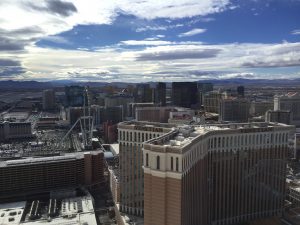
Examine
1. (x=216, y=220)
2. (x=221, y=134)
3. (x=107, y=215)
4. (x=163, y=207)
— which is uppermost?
(x=221, y=134)

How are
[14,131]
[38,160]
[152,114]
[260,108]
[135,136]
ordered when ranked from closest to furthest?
[135,136] < [38,160] < [152,114] < [14,131] < [260,108]

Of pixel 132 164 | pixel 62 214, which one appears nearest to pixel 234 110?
pixel 132 164

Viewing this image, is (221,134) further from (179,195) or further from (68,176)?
(68,176)

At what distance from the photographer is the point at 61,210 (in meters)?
68.2

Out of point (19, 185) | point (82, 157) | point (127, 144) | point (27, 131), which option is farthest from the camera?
point (27, 131)

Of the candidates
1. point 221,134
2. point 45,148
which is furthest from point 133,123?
point 45,148

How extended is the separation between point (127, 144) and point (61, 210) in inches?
817

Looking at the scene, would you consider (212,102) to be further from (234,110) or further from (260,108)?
(260,108)

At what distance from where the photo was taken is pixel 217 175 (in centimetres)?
5403

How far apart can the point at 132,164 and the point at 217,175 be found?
49.2 feet

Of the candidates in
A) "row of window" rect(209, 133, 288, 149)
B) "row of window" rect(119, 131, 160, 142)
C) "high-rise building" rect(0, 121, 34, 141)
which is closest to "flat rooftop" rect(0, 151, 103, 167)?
"row of window" rect(119, 131, 160, 142)

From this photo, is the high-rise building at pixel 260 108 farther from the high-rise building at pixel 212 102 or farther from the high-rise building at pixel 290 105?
the high-rise building at pixel 212 102

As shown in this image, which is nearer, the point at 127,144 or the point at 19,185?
the point at 127,144

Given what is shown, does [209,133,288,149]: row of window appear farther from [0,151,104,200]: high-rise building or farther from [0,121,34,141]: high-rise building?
[0,121,34,141]: high-rise building
